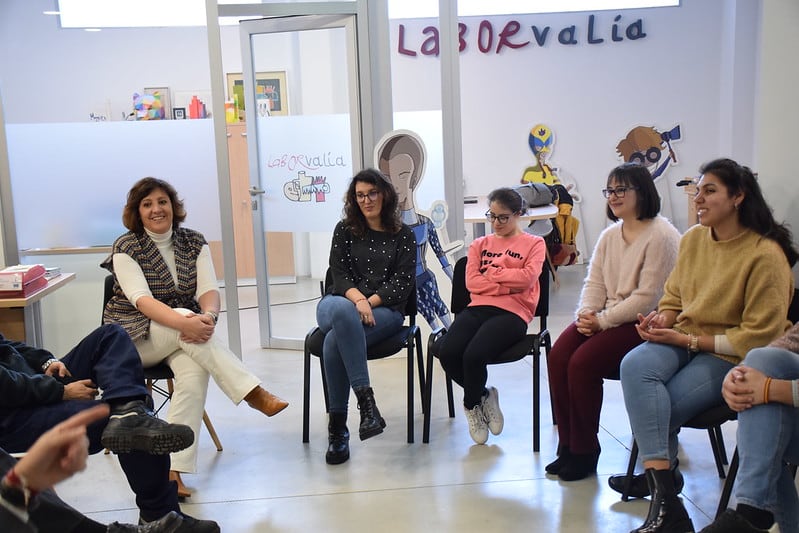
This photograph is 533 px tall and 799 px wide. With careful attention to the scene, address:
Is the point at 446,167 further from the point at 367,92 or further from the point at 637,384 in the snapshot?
the point at 637,384

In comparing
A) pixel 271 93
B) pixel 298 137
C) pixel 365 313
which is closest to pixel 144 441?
pixel 365 313

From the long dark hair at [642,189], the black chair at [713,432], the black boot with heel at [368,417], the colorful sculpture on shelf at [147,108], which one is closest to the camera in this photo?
the black chair at [713,432]

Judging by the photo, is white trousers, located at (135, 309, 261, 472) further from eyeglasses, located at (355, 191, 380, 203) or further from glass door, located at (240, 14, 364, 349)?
glass door, located at (240, 14, 364, 349)

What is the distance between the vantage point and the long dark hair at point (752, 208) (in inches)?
99.3

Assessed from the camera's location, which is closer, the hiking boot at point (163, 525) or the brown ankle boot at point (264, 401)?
the hiking boot at point (163, 525)

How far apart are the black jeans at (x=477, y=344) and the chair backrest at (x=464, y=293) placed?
0.17 metres

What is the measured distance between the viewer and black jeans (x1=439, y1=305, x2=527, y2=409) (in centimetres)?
320

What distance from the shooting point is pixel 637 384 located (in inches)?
99.4

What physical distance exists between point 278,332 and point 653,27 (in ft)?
16.6

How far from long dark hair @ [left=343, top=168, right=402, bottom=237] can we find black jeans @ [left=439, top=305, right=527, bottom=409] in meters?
0.54

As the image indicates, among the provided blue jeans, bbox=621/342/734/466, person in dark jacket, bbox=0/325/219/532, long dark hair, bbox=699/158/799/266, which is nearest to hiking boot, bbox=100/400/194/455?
person in dark jacket, bbox=0/325/219/532

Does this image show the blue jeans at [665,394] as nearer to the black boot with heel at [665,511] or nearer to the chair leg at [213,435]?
the black boot with heel at [665,511]

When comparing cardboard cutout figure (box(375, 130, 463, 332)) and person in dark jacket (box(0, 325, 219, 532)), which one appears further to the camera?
cardboard cutout figure (box(375, 130, 463, 332))

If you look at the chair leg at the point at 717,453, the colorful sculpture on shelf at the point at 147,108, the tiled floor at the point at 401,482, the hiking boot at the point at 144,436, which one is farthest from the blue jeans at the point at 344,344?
the colorful sculpture on shelf at the point at 147,108
